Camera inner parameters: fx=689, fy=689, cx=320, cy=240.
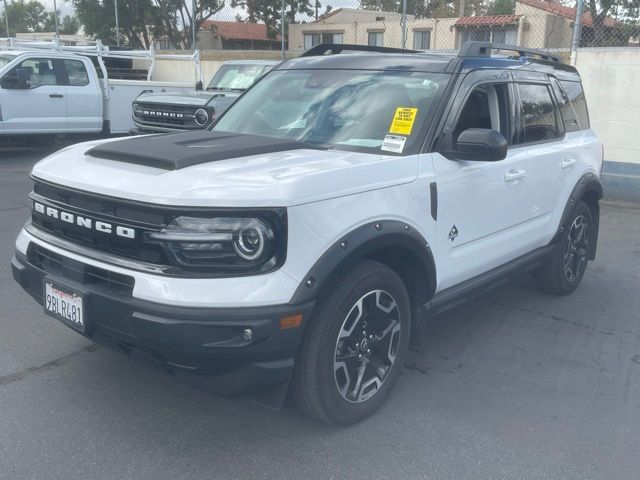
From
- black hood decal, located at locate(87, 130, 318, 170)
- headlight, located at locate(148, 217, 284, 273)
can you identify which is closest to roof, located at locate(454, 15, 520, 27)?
black hood decal, located at locate(87, 130, 318, 170)

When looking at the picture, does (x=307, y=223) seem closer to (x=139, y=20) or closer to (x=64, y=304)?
(x=64, y=304)

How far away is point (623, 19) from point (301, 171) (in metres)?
8.56

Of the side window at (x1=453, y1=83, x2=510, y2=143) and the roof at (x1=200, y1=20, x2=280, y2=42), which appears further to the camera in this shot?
the roof at (x1=200, y1=20, x2=280, y2=42)

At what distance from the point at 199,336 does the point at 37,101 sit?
10676mm

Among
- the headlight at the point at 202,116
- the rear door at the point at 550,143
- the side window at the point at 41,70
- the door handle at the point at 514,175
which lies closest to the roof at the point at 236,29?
the side window at the point at 41,70

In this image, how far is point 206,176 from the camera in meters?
3.08

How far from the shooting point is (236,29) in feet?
98.1

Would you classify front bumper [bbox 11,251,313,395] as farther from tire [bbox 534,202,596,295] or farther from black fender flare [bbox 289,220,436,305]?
tire [bbox 534,202,596,295]

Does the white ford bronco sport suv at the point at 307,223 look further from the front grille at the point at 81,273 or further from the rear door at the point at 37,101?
the rear door at the point at 37,101

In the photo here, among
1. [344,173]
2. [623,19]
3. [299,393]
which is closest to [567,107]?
[344,173]

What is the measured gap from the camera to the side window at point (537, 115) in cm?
480

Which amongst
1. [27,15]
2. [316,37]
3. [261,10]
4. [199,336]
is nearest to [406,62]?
[199,336]

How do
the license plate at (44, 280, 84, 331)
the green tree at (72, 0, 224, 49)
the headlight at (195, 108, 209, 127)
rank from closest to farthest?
the license plate at (44, 280, 84, 331)
the headlight at (195, 108, 209, 127)
the green tree at (72, 0, 224, 49)

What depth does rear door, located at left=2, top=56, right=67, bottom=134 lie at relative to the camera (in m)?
11.8
